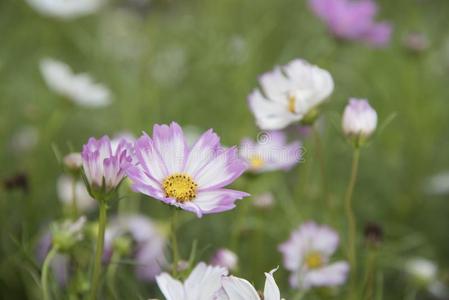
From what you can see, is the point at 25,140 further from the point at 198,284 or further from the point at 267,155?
the point at 198,284

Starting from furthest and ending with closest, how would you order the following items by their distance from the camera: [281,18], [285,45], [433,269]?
[281,18] → [285,45] → [433,269]

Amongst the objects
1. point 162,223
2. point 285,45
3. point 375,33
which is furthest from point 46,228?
point 285,45

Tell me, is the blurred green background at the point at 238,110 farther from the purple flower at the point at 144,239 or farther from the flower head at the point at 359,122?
the flower head at the point at 359,122

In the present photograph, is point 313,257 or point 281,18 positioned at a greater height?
point 281,18

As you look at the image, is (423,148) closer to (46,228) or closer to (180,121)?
(180,121)

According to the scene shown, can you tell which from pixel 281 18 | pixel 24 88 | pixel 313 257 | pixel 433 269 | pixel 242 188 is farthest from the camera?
pixel 281 18

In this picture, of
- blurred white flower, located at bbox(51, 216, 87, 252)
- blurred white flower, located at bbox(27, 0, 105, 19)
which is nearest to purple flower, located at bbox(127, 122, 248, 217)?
blurred white flower, located at bbox(51, 216, 87, 252)
